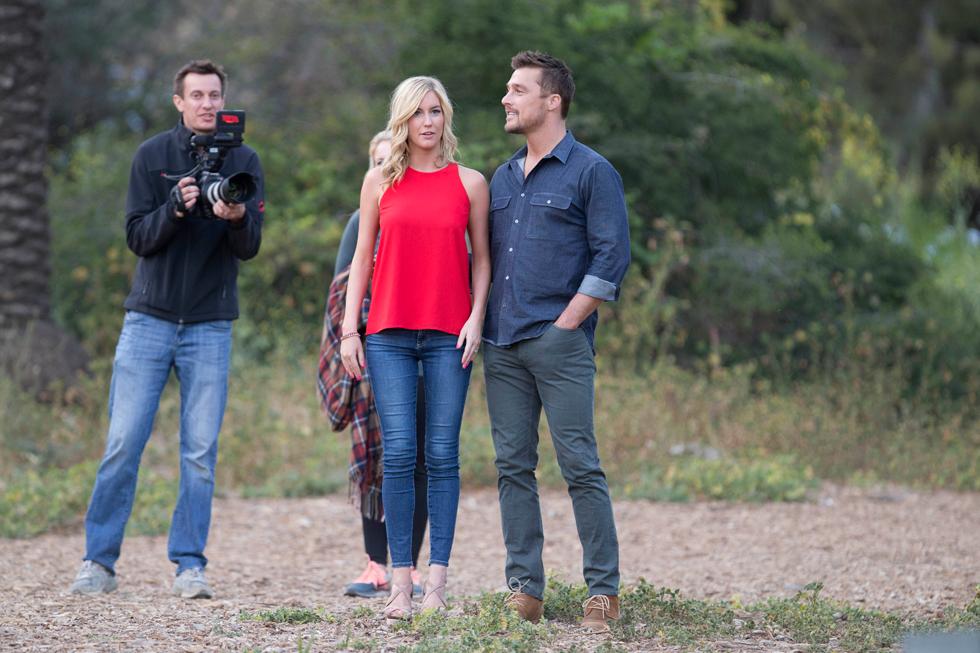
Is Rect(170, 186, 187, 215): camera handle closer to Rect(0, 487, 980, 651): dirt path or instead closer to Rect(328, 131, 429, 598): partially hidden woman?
Rect(328, 131, 429, 598): partially hidden woman

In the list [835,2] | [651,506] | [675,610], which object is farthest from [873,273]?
[835,2]

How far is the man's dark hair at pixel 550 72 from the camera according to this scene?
15.2 feet

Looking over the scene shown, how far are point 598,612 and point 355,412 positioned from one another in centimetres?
158

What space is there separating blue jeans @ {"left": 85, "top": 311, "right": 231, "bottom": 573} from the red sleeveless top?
1.13 m

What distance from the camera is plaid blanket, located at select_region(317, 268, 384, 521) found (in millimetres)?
5535

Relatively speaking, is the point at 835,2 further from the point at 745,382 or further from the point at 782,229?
the point at 745,382

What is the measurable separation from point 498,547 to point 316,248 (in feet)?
15.0

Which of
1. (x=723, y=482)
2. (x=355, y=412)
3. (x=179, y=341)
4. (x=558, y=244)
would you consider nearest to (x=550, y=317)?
(x=558, y=244)

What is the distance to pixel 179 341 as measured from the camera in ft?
17.9

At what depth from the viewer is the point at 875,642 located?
4.48m

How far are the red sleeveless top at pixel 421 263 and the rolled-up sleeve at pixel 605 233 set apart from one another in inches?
19.3

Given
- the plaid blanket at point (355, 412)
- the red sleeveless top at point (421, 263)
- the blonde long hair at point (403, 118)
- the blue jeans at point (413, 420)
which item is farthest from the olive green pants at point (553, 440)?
the plaid blanket at point (355, 412)

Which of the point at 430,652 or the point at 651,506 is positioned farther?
the point at 651,506

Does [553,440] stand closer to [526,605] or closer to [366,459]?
[526,605]
